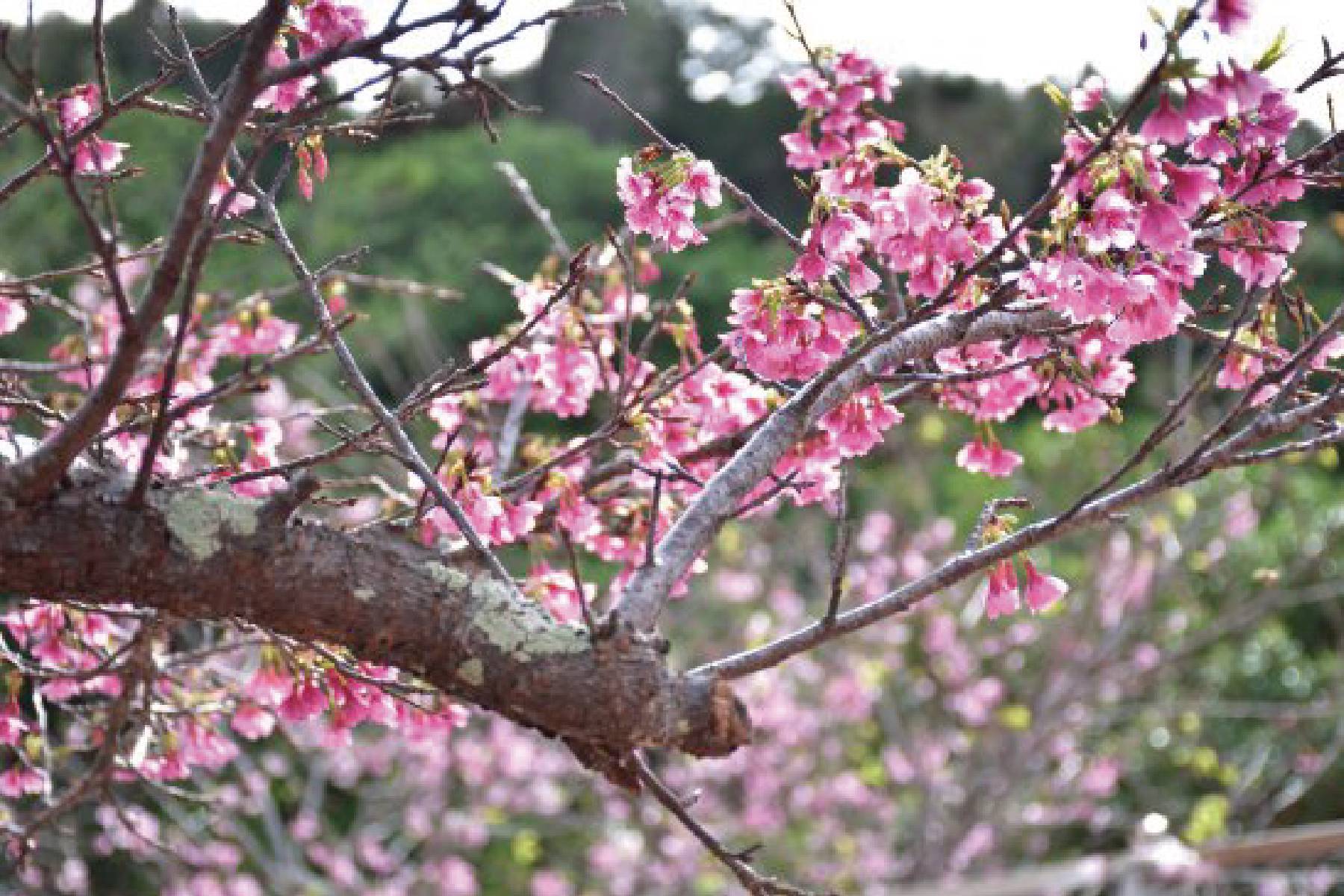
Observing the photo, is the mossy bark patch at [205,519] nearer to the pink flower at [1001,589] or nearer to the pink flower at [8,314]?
the pink flower at [1001,589]

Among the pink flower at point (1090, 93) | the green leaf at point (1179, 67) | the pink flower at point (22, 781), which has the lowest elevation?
the pink flower at point (22, 781)

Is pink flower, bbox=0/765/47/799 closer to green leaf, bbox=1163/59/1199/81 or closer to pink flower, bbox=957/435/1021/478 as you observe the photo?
pink flower, bbox=957/435/1021/478

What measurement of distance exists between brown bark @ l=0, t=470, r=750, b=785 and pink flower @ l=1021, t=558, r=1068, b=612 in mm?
531

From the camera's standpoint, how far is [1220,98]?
1374 millimetres

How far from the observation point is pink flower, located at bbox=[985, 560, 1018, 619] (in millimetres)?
1803

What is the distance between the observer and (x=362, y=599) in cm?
139

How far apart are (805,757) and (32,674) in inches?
200

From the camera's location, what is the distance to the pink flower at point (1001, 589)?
5.91 feet

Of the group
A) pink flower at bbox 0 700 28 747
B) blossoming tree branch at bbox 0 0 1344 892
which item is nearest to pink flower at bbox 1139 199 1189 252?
blossoming tree branch at bbox 0 0 1344 892

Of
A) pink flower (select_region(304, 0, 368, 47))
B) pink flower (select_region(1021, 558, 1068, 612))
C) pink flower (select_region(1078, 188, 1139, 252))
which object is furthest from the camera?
pink flower (select_region(1021, 558, 1068, 612))

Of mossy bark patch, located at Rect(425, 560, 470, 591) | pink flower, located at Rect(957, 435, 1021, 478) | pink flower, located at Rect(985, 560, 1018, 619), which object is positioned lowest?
mossy bark patch, located at Rect(425, 560, 470, 591)

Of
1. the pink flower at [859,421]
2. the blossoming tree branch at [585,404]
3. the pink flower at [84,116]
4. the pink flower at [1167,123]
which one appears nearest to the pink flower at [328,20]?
the blossoming tree branch at [585,404]

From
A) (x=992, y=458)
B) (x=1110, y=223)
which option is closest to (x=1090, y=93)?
(x=1110, y=223)

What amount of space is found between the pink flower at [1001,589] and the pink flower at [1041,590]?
0.07 meters
